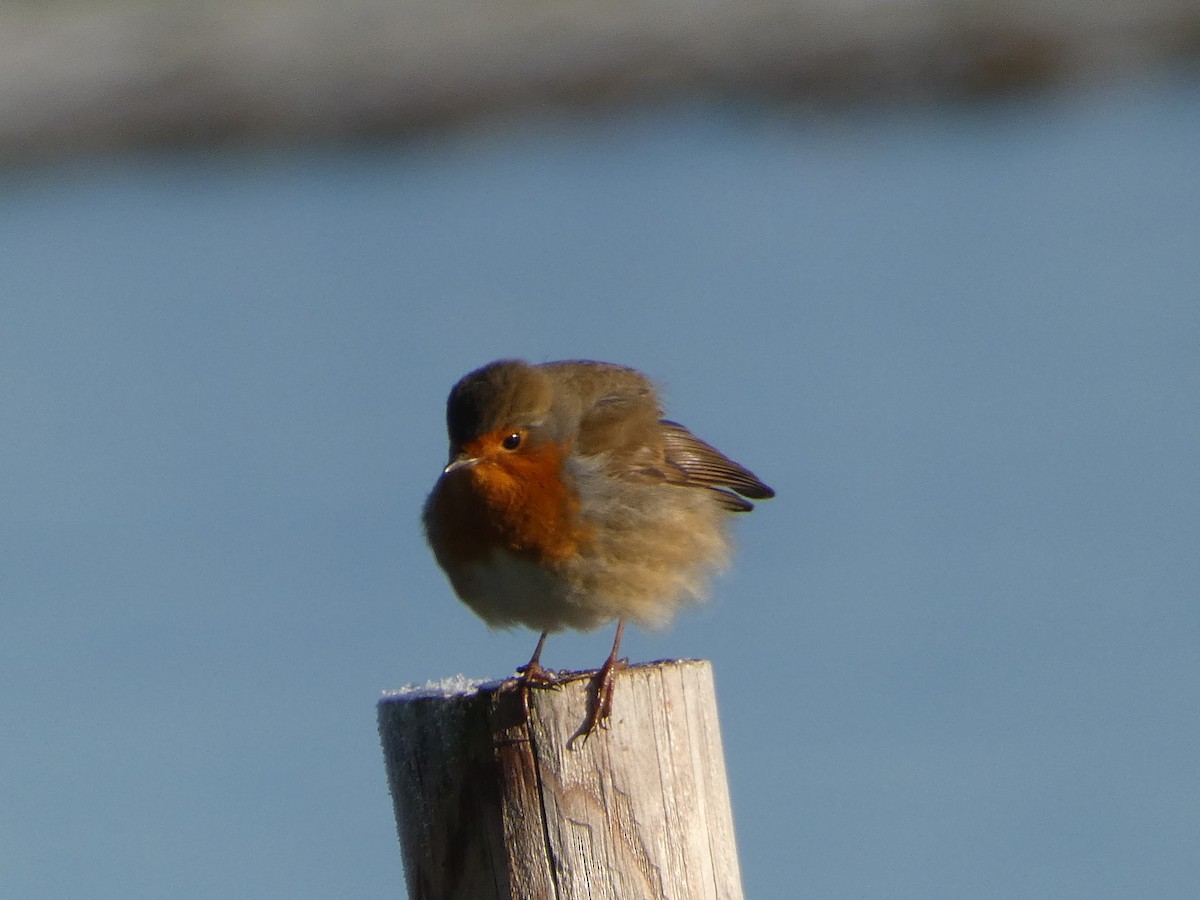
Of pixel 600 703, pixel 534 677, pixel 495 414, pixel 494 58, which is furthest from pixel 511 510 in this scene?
pixel 494 58

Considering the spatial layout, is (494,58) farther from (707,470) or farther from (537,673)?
(537,673)

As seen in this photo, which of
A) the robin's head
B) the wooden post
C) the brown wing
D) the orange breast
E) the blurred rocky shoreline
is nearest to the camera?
the wooden post

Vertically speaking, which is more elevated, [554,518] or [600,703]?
[554,518]

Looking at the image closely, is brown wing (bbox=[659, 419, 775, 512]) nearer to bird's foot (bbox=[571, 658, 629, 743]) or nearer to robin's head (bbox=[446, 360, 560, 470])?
robin's head (bbox=[446, 360, 560, 470])

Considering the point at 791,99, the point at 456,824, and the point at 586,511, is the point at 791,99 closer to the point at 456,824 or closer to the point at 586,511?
the point at 586,511

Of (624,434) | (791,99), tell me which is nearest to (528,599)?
(624,434)

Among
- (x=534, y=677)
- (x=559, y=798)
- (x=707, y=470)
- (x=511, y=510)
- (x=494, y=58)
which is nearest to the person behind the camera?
(x=559, y=798)

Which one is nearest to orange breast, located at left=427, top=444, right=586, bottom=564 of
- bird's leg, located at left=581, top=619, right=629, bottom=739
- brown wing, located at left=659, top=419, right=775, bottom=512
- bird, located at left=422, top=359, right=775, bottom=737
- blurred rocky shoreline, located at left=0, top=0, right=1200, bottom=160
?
bird, located at left=422, top=359, right=775, bottom=737
